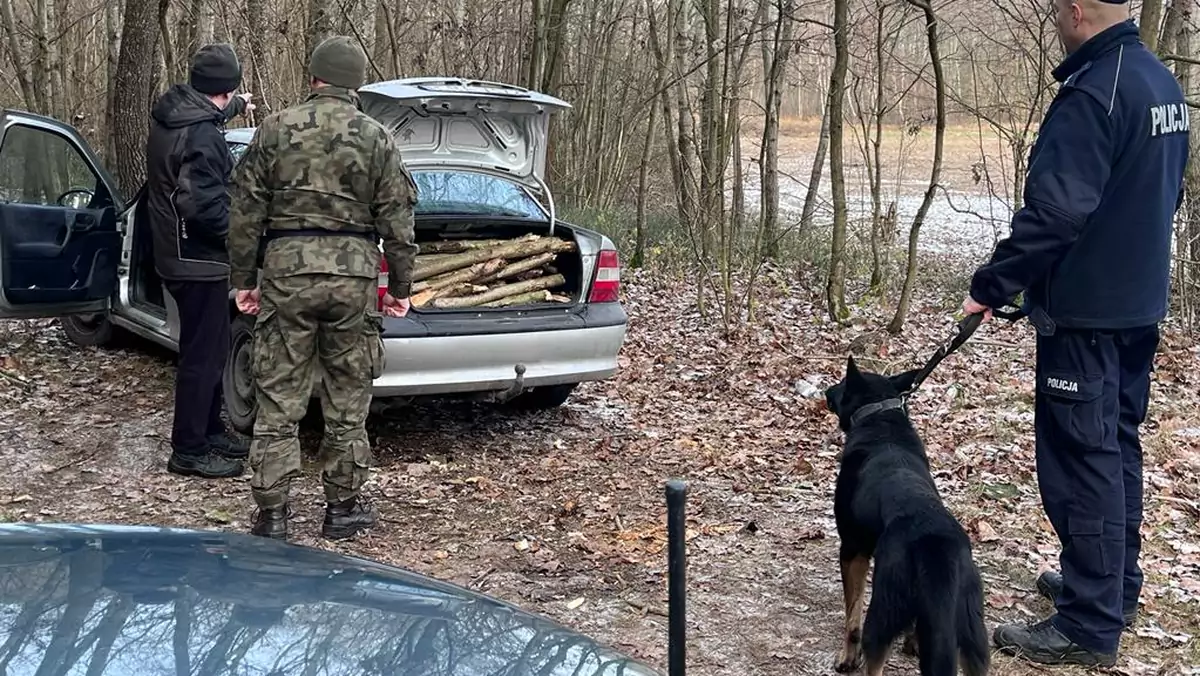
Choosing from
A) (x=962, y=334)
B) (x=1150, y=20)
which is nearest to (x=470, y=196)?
(x=962, y=334)

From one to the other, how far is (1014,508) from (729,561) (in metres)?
1.66

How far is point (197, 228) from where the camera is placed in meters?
5.45

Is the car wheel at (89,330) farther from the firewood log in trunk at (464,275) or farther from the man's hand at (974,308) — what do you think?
the man's hand at (974,308)

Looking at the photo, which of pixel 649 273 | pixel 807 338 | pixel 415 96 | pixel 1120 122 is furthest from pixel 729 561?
pixel 649 273

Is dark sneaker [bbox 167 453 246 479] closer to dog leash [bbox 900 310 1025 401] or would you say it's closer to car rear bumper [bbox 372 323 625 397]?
car rear bumper [bbox 372 323 625 397]

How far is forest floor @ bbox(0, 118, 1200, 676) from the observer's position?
13.9 feet

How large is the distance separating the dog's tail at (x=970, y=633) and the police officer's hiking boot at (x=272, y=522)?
302 centimetres

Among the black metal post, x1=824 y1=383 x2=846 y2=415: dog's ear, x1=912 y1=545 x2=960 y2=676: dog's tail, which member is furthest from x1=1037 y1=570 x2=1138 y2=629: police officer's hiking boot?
the black metal post

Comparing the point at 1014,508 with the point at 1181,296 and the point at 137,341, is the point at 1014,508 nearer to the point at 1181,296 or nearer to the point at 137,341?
the point at 1181,296

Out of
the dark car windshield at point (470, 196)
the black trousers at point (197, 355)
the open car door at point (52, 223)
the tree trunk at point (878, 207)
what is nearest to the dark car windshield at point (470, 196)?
the dark car windshield at point (470, 196)

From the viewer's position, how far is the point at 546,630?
2209 mm

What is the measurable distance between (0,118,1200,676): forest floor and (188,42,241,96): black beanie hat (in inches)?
82.2

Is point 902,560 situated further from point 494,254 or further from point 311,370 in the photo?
point 494,254

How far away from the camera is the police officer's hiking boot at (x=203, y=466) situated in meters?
5.64
